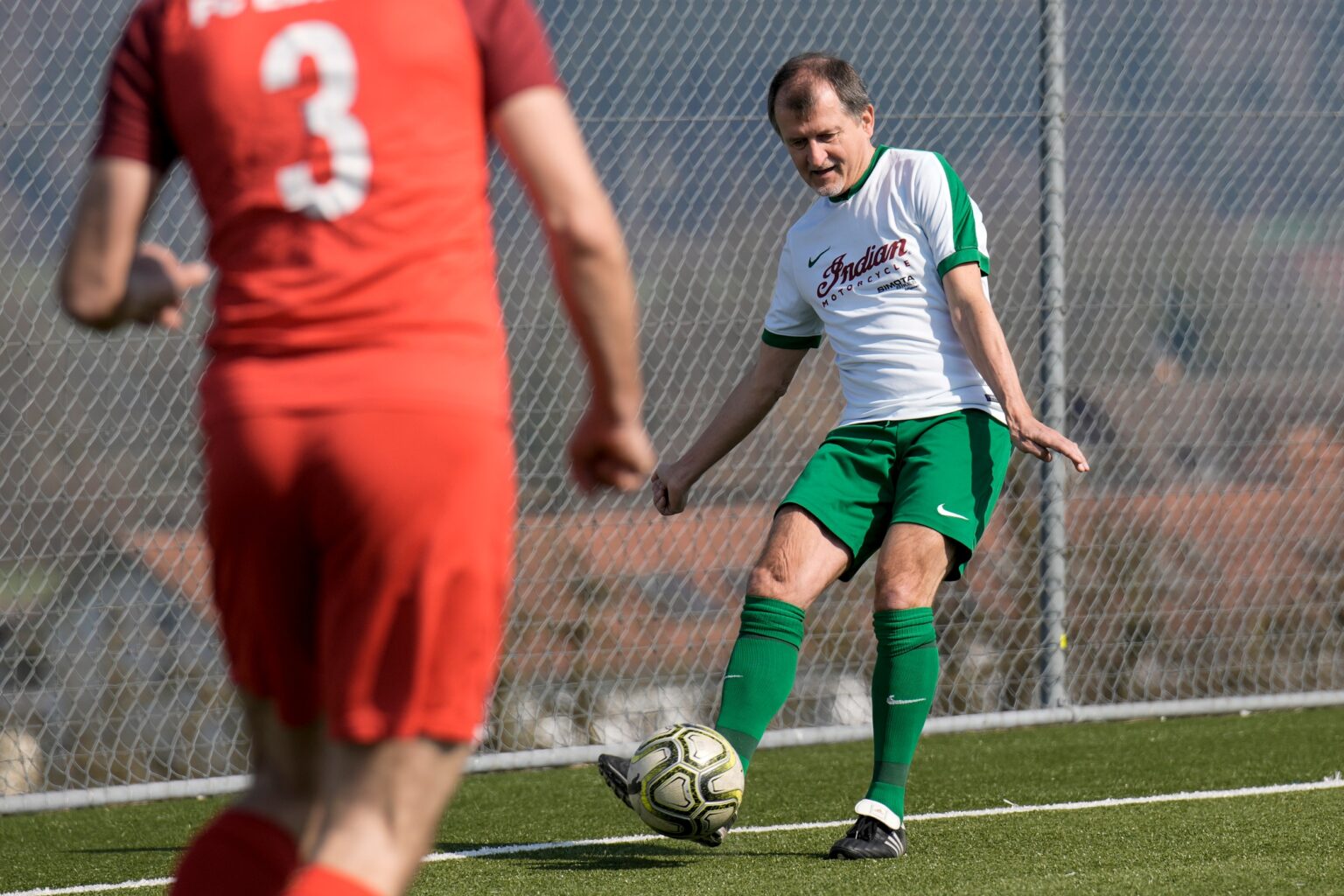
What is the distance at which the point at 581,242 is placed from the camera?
69.1 inches

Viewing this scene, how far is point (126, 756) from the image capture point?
5.77m

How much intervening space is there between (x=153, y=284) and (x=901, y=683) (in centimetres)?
246

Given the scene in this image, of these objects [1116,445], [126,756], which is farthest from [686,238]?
[126,756]

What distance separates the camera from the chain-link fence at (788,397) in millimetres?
5707

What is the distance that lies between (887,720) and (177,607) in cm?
294

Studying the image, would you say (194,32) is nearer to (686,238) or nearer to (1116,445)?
(686,238)

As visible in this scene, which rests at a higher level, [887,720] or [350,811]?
[350,811]

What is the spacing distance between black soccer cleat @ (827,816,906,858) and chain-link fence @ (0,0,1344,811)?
2.66 metres

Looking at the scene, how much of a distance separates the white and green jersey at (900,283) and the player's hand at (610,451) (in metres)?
2.30

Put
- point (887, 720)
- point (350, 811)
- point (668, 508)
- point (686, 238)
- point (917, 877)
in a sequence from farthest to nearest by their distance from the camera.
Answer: point (686, 238) → point (668, 508) → point (887, 720) → point (917, 877) → point (350, 811)

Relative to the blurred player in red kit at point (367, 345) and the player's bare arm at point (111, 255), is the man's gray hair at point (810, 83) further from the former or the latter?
the player's bare arm at point (111, 255)

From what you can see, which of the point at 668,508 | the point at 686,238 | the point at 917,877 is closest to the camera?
the point at 917,877

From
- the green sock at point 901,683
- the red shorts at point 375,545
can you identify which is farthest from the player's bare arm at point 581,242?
the green sock at point 901,683

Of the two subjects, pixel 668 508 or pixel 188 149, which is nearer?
pixel 188 149
